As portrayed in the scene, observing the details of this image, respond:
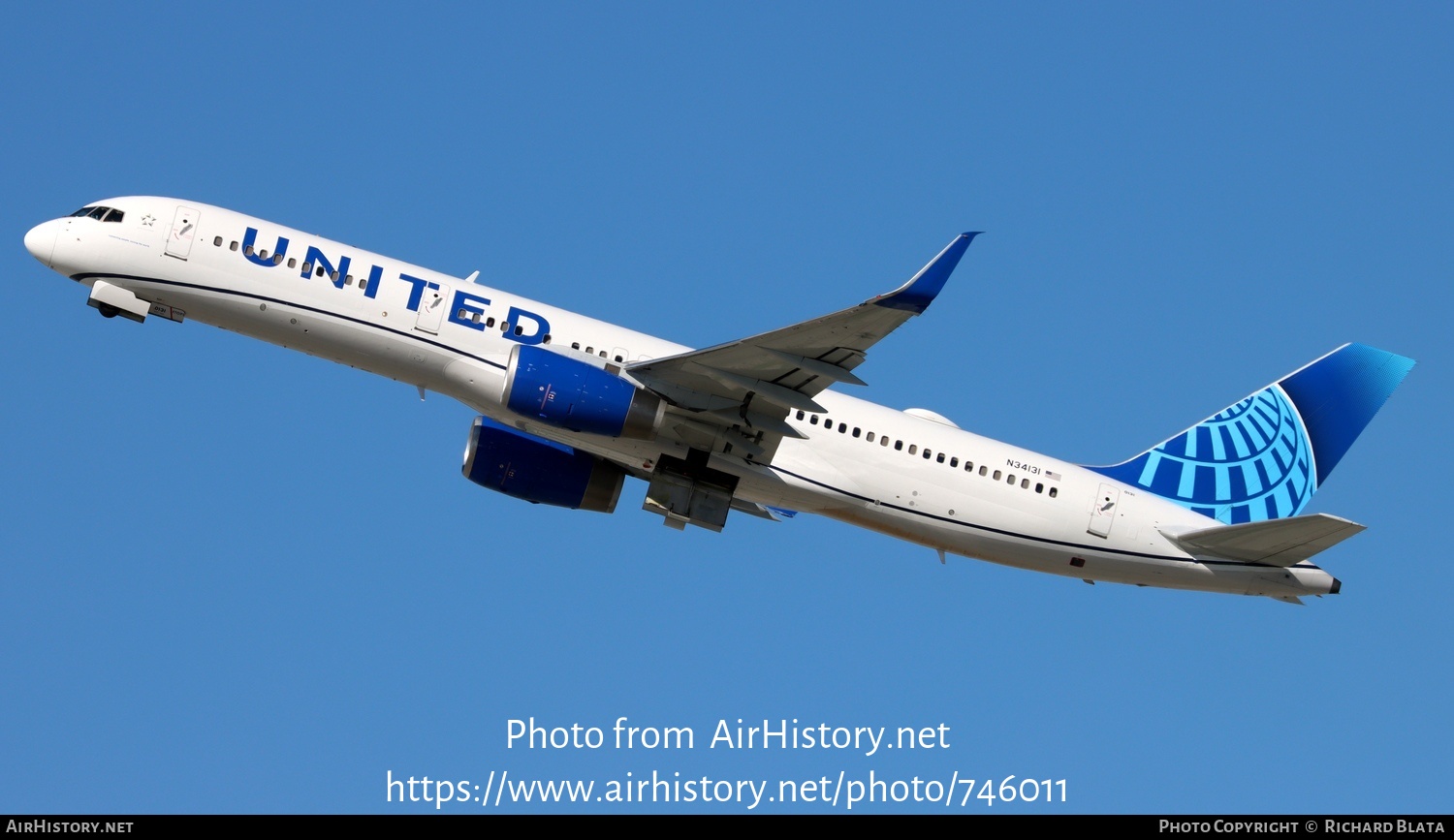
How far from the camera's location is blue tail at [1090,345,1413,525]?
40406 millimetres

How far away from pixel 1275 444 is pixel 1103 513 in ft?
22.0

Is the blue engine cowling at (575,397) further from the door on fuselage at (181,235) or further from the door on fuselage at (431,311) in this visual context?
the door on fuselage at (181,235)

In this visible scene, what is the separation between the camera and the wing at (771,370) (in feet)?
103

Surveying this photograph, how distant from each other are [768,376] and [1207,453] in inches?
540

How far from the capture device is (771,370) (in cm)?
3450

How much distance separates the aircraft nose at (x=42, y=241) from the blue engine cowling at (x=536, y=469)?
11.0 metres

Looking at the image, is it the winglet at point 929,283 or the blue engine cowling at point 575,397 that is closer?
the winglet at point 929,283

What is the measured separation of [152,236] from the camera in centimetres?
3612

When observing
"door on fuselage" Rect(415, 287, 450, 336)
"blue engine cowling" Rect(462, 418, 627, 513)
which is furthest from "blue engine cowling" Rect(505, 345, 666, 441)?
"blue engine cowling" Rect(462, 418, 627, 513)

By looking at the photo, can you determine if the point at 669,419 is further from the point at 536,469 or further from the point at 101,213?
the point at 101,213

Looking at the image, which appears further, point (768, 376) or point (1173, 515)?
point (1173, 515)

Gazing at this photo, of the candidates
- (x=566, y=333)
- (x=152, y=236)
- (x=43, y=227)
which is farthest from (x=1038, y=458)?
(x=43, y=227)

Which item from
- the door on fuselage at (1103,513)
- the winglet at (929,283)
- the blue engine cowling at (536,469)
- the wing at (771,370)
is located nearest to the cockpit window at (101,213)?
the blue engine cowling at (536,469)

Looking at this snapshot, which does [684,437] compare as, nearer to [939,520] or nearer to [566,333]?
[566,333]
